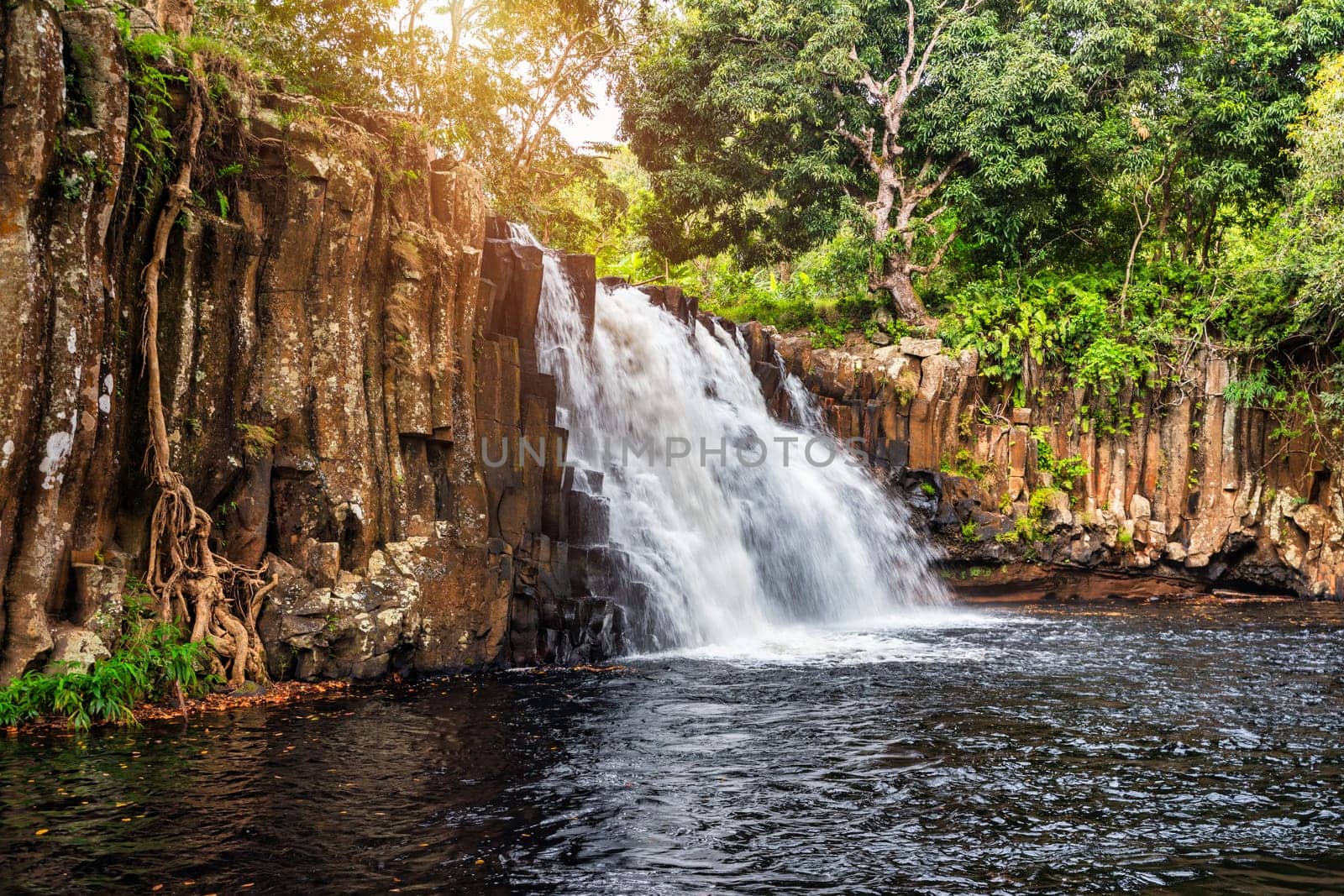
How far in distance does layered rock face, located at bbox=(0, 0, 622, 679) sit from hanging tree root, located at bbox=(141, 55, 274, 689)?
204 mm

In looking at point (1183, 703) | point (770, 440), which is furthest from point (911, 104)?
point (1183, 703)

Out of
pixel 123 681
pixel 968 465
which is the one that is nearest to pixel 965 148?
pixel 968 465

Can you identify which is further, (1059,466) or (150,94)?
(1059,466)

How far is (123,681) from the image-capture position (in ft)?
30.1

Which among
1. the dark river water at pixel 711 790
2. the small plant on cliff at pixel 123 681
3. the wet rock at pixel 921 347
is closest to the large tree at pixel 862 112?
the wet rock at pixel 921 347

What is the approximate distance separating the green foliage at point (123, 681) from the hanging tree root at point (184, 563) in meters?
0.23

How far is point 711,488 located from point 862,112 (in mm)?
14092

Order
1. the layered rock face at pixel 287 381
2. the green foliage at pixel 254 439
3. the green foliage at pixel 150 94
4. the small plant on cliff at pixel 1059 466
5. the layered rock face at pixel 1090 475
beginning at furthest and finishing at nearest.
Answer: the small plant on cliff at pixel 1059 466 < the layered rock face at pixel 1090 475 < the green foliage at pixel 254 439 < the green foliage at pixel 150 94 < the layered rock face at pixel 287 381

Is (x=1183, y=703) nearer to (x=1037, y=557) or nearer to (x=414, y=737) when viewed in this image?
(x=414, y=737)

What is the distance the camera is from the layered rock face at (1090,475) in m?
22.7

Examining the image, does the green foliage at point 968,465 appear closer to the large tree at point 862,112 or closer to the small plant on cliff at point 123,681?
the large tree at point 862,112

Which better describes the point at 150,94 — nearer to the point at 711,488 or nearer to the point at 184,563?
the point at 184,563

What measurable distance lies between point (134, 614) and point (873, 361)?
1803 cm

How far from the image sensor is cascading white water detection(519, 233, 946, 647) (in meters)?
15.8
